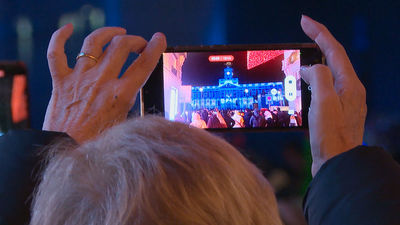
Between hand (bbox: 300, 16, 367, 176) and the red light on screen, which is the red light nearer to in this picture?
the red light on screen

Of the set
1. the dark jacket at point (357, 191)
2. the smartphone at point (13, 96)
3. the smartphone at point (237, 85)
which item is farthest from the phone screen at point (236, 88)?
the dark jacket at point (357, 191)

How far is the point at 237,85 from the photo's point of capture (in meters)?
1.12

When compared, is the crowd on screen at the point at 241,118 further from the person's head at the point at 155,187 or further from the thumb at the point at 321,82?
the person's head at the point at 155,187

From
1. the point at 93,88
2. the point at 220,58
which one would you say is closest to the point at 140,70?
the point at 93,88

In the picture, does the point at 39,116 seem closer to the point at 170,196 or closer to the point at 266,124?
the point at 266,124

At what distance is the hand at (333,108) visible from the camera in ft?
0.99

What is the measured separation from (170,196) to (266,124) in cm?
98

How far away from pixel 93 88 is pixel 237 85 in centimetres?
81

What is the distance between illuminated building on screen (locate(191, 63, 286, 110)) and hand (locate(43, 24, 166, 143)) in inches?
29.4

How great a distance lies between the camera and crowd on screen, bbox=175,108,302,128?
1.11m

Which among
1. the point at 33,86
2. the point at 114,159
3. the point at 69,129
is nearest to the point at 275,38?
the point at 33,86

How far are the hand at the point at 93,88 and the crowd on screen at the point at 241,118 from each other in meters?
0.73

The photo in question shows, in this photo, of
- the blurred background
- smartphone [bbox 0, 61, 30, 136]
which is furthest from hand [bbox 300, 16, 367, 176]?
smartphone [bbox 0, 61, 30, 136]

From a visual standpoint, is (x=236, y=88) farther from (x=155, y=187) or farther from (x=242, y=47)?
(x=155, y=187)
